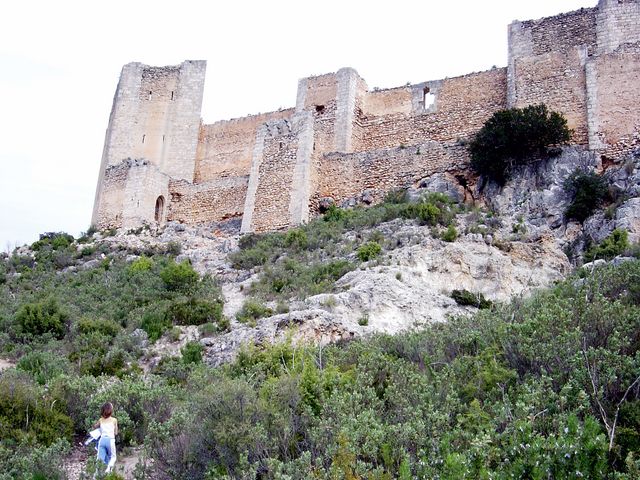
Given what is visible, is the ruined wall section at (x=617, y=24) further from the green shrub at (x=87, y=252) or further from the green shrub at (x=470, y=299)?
the green shrub at (x=87, y=252)

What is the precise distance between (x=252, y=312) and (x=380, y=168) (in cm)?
→ 877

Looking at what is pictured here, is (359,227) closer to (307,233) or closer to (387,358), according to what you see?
(307,233)

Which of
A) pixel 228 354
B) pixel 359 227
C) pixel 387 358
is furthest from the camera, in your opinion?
pixel 359 227

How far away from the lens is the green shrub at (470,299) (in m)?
15.0

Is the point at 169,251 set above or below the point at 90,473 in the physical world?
above

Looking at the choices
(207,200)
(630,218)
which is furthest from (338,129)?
(630,218)

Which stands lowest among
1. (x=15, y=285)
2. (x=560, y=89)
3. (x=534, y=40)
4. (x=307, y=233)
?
(x=15, y=285)

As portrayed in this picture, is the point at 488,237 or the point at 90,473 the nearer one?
the point at 90,473

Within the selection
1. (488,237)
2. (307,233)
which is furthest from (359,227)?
(488,237)

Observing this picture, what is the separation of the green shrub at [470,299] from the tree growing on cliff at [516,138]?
18.3 feet

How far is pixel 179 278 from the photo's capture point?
18.0 metres

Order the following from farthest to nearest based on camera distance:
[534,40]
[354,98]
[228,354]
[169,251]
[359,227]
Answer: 1. [354,98]
2. [534,40]
3. [169,251]
4. [359,227]
5. [228,354]

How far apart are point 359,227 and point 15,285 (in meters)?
8.04

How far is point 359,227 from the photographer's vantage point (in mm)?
19250
